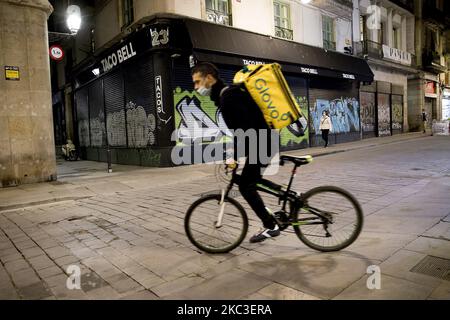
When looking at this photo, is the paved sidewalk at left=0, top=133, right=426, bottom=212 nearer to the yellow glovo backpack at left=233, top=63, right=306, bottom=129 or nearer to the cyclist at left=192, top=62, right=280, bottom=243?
the cyclist at left=192, top=62, right=280, bottom=243

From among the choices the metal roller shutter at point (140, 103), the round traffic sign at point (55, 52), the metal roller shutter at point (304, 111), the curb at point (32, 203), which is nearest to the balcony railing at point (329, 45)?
the metal roller shutter at point (304, 111)

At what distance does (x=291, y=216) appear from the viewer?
12.7 ft

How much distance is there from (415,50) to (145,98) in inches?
994

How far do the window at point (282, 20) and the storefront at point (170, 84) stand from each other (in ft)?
2.27

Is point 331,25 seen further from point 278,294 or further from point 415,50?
point 278,294

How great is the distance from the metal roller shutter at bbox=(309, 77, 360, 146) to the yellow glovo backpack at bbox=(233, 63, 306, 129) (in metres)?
16.0

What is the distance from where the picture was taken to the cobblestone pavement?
10.00 feet

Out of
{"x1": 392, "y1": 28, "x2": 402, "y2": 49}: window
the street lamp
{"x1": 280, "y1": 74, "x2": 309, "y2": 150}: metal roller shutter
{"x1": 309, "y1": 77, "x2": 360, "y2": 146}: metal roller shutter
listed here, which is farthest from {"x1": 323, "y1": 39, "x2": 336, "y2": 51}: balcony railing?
the street lamp

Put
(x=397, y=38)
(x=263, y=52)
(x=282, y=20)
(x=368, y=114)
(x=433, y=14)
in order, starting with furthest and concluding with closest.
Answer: (x=433, y=14) → (x=397, y=38) → (x=368, y=114) → (x=282, y=20) → (x=263, y=52)

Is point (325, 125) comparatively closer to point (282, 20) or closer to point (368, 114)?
point (282, 20)

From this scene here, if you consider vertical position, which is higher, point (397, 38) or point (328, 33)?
point (397, 38)

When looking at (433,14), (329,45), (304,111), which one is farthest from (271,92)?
(433,14)

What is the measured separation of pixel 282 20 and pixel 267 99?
50.2ft

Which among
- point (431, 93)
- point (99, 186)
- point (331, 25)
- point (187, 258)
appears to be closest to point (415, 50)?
point (431, 93)
